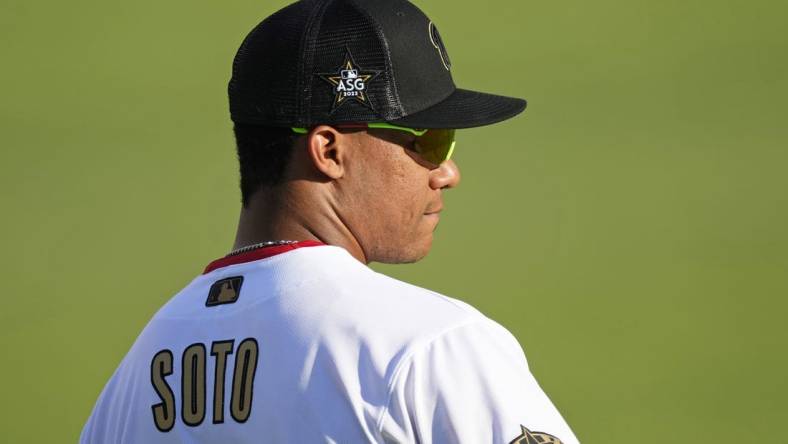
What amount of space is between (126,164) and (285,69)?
12.8 feet

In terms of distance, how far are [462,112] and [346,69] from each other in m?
0.18

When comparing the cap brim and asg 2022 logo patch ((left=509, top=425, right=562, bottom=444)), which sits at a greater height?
the cap brim

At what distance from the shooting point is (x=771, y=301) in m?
4.55

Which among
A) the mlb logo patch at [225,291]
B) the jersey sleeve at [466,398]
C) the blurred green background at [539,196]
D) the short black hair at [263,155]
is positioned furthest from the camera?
the blurred green background at [539,196]

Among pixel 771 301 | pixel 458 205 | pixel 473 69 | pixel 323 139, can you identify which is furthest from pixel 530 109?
pixel 323 139

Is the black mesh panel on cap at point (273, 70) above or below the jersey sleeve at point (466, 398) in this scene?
above

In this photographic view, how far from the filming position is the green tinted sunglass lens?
61.4 inches

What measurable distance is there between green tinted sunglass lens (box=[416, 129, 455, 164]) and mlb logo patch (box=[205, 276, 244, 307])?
32cm

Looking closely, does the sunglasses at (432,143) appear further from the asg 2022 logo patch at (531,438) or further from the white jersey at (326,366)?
the asg 2022 logo patch at (531,438)

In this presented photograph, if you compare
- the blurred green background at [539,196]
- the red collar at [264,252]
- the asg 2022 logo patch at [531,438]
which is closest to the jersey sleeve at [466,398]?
the asg 2022 logo patch at [531,438]

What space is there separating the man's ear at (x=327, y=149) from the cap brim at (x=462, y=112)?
0.07 meters

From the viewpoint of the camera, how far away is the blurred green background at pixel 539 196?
4.37m

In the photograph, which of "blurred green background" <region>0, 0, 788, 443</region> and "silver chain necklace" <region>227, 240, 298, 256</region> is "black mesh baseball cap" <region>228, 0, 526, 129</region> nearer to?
"silver chain necklace" <region>227, 240, 298, 256</region>

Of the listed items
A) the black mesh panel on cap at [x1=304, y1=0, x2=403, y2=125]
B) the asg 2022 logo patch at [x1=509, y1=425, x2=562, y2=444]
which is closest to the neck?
the black mesh panel on cap at [x1=304, y1=0, x2=403, y2=125]
